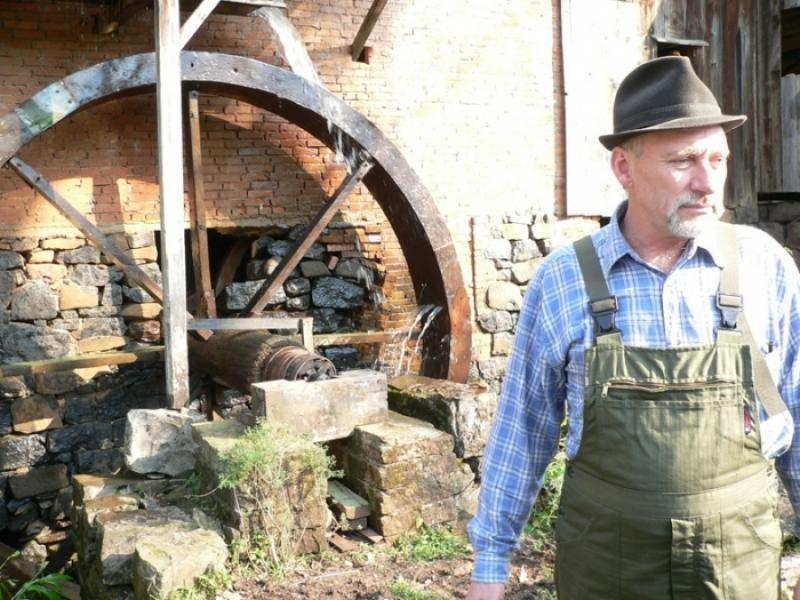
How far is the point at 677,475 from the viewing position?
5.53 ft

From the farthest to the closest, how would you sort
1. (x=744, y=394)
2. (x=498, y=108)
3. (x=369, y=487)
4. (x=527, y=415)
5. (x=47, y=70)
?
(x=498, y=108)
(x=47, y=70)
(x=369, y=487)
(x=527, y=415)
(x=744, y=394)

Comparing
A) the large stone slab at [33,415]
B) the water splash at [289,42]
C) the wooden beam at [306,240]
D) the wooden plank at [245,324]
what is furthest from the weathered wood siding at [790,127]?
the large stone slab at [33,415]

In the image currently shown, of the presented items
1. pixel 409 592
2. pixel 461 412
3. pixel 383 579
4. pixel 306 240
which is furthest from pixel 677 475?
pixel 306 240

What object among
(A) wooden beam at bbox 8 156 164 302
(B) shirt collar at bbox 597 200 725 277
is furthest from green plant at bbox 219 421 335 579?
(B) shirt collar at bbox 597 200 725 277

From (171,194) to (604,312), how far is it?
3.60 metres

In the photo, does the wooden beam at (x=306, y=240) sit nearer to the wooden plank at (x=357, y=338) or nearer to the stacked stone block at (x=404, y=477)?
the wooden plank at (x=357, y=338)

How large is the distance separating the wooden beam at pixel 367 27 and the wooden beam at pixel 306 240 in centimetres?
96

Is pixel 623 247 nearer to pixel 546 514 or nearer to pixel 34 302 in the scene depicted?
pixel 546 514

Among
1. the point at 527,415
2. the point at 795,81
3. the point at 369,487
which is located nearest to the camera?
the point at 527,415

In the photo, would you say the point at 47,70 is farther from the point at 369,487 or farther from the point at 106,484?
the point at 369,487

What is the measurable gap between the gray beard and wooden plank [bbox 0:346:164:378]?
4.77 metres

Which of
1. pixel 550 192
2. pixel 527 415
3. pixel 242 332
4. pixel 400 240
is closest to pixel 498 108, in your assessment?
pixel 550 192

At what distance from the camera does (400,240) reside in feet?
21.8

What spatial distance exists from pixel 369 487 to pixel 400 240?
9.30 feet
